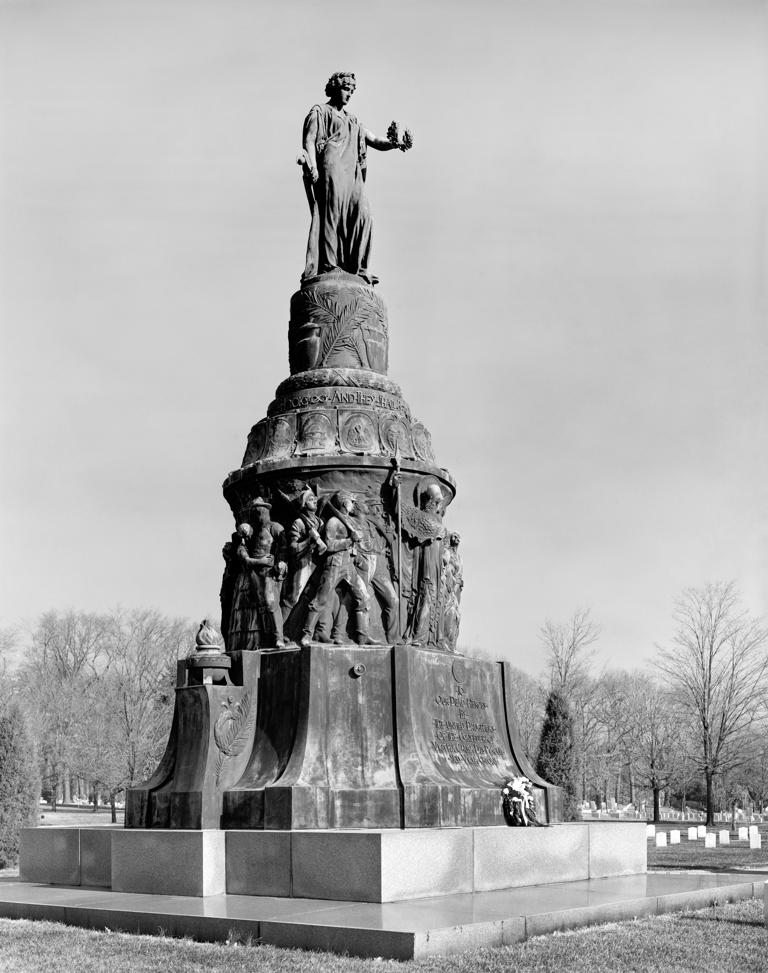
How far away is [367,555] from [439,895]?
4385 mm

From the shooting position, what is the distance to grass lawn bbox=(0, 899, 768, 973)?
7.95 m

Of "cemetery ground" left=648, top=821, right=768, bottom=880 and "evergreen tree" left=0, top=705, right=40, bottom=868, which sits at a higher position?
"evergreen tree" left=0, top=705, right=40, bottom=868

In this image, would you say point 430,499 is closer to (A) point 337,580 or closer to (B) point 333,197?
(A) point 337,580

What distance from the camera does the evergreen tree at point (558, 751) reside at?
2983 cm

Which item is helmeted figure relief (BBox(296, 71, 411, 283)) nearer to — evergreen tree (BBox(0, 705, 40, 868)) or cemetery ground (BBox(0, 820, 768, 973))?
cemetery ground (BBox(0, 820, 768, 973))

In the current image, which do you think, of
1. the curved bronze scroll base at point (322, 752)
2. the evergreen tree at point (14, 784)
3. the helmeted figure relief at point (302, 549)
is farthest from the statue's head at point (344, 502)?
the evergreen tree at point (14, 784)

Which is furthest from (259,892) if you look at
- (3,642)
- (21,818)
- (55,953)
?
(3,642)

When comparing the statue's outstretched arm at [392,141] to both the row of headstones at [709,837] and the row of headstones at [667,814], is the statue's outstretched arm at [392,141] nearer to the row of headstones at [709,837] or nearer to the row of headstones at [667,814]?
the row of headstones at [709,837]

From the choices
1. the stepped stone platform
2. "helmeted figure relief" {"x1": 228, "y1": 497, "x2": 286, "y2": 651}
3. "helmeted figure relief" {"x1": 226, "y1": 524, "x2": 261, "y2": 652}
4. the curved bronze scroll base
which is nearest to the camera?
the stepped stone platform

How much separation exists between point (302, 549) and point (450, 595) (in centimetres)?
221

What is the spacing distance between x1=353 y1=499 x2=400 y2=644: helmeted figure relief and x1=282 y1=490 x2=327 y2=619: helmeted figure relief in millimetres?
486

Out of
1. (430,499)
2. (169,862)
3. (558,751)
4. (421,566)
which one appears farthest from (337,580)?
(558,751)

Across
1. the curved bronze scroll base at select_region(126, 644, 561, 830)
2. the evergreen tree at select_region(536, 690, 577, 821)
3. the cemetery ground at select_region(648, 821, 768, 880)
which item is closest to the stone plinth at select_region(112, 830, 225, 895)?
the curved bronze scroll base at select_region(126, 644, 561, 830)

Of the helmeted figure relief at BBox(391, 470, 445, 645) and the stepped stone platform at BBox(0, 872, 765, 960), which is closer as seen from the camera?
the stepped stone platform at BBox(0, 872, 765, 960)
